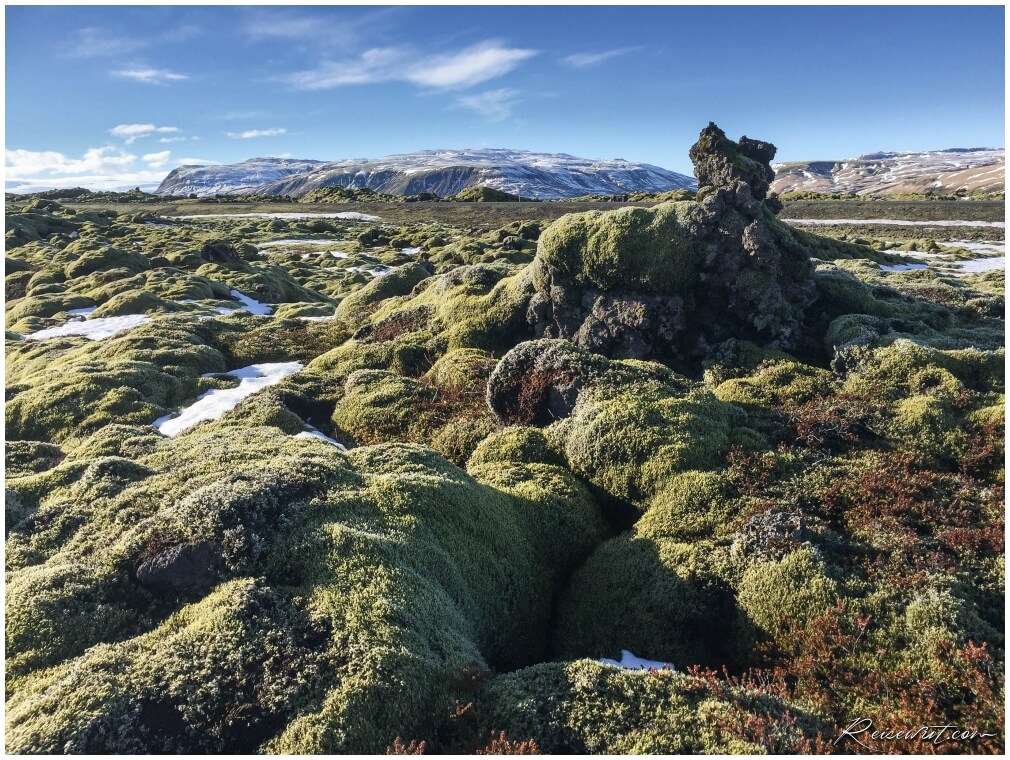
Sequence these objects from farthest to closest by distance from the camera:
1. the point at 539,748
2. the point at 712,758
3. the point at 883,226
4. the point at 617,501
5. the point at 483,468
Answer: the point at 883,226, the point at 483,468, the point at 617,501, the point at 539,748, the point at 712,758

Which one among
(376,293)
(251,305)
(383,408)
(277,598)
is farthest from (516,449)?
(251,305)

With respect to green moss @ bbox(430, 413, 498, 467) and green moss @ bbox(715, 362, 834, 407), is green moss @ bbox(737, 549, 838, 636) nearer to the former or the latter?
green moss @ bbox(715, 362, 834, 407)

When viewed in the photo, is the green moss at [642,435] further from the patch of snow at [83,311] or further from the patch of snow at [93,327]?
the patch of snow at [83,311]

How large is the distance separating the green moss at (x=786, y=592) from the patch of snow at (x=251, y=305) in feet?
128

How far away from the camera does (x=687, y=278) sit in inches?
712

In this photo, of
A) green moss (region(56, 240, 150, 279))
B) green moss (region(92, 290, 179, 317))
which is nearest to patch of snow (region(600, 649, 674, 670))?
green moss (region(92, 290, 179, 317))

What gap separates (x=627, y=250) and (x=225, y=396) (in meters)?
15.9

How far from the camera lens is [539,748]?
6.38 meters

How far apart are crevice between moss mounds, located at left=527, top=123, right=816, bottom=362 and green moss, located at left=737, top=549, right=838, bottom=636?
9.87 m

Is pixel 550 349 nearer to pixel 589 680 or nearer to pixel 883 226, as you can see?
pixel 589 680

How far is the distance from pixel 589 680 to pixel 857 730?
10.3ft

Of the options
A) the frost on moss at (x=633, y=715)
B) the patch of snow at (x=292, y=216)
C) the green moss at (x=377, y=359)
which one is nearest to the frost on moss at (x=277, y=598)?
the frost on moss at (x=633, y=715)

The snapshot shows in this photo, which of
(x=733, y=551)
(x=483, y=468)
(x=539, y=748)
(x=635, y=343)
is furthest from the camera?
(x=635, y=343)

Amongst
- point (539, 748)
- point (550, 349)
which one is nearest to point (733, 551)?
point (539, 748)
